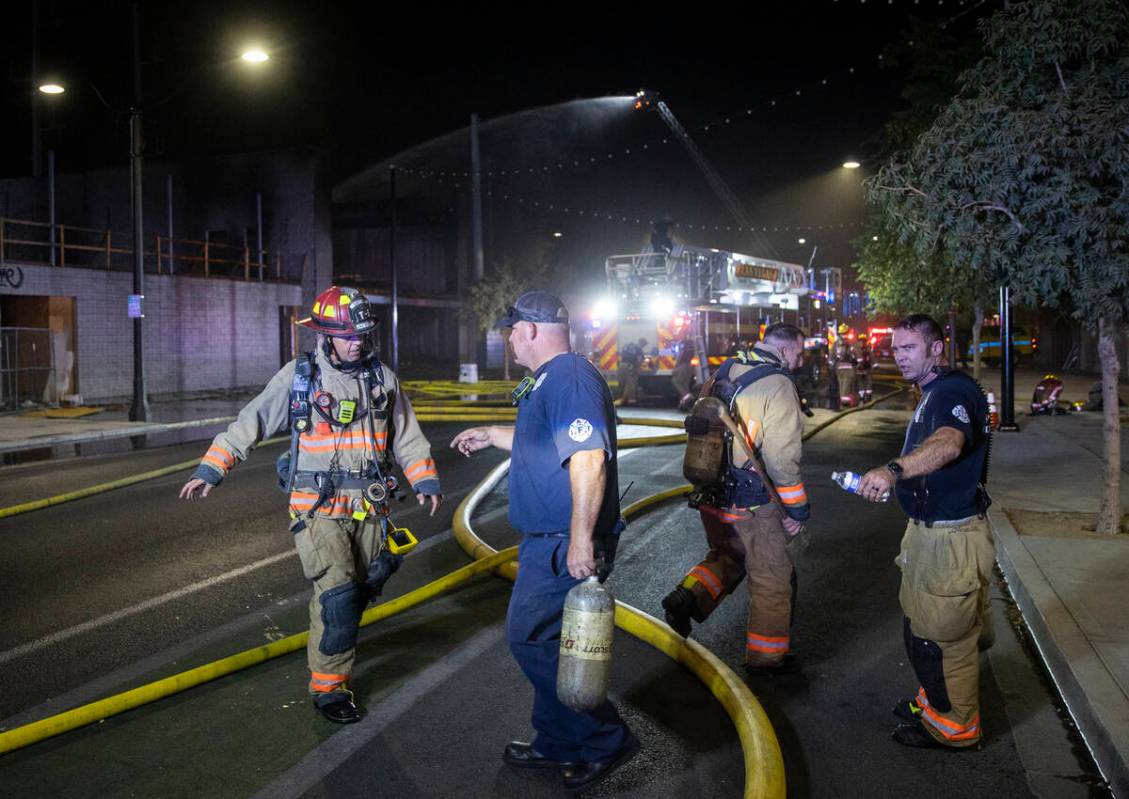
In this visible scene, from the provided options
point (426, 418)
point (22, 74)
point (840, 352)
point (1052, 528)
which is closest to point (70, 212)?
point (22, 74)

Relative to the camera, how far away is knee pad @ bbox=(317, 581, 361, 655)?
4176 mm

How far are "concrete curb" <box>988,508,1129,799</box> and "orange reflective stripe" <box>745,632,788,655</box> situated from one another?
1315 millimetres

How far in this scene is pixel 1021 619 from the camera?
19.7ft

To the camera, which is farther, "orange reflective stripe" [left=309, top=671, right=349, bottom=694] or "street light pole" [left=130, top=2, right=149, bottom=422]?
"street light pole" [left=130, top=2, right=149, bottom=422]

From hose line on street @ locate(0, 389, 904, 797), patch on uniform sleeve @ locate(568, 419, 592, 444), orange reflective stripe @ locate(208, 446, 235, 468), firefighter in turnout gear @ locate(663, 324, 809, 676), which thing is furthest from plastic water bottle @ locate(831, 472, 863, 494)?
orange reflective stripe @ locate(208, 446, 235, 468)

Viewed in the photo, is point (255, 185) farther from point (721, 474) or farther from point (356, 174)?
point (721, 474)

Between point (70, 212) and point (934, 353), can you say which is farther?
point (70, 212)

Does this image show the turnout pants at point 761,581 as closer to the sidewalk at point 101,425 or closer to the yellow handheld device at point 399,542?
the yellow handheld device at point 399,542

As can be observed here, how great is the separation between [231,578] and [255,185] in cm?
2906

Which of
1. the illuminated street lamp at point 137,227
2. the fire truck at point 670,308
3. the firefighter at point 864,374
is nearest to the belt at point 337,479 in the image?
the illuminated street lamp at point 137,227

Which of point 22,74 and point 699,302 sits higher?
point 22,74

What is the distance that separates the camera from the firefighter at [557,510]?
3492mm

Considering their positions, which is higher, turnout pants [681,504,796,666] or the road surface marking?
turnout pants [681,504,796,666]

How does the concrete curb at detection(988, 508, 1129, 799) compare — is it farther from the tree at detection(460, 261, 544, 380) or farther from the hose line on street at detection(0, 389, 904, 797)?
the tree at detection(460, 261, 544, 380)
